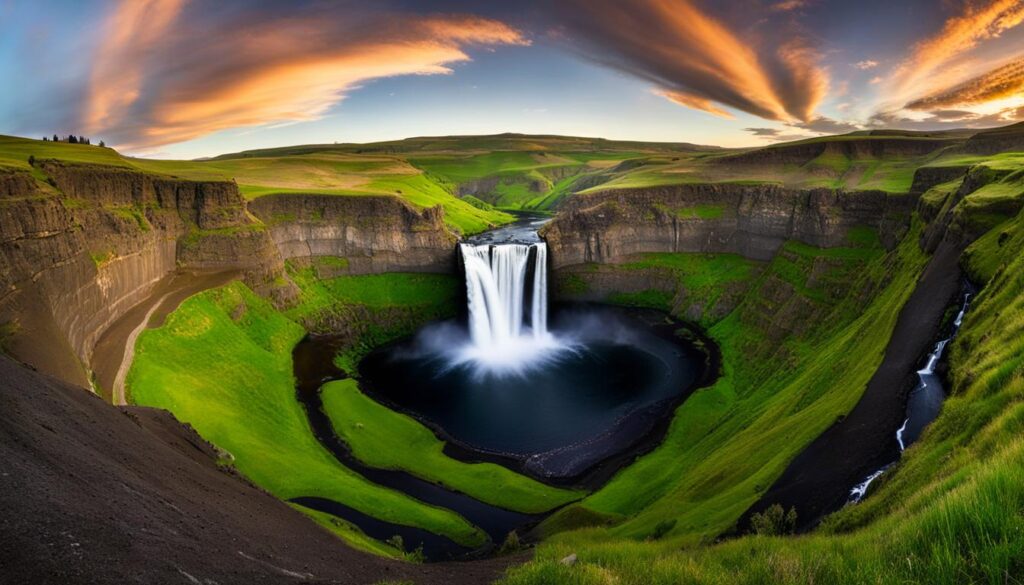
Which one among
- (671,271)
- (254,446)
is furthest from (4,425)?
(671,271)

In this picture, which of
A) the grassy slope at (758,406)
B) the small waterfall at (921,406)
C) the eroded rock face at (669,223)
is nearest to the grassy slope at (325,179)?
the eroded rock face at (669,223)

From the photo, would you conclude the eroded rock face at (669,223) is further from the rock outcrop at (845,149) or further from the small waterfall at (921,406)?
the small waterfall at (921,406)

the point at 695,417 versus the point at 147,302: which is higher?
the point at 147,302

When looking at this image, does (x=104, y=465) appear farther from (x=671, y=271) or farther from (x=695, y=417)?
(x=671, y=271)

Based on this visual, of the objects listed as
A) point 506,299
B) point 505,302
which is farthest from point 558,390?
point 506,299

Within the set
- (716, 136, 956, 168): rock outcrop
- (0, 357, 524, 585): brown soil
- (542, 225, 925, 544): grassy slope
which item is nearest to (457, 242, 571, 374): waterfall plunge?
(542, 225, 925, 544): grassy slope

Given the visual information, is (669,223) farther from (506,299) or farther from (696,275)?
(506,299)

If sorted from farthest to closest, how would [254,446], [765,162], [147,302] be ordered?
[765,162]
[147,302]
[254,446]
